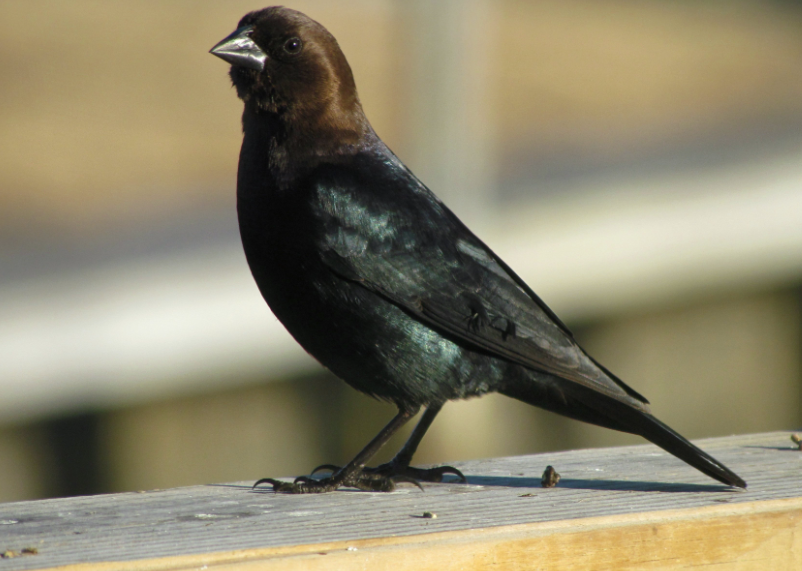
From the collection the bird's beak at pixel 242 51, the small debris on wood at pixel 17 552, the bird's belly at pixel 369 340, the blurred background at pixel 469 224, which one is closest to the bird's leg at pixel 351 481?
the bird's belly at pixel 369 340

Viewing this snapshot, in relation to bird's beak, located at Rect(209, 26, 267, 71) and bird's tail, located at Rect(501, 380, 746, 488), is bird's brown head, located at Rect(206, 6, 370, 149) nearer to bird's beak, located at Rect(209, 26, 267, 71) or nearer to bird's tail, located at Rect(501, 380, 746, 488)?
bird's beak, located at Rect(209, 26, 267, 71)

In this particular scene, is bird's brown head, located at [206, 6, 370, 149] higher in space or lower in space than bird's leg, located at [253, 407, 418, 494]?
higher

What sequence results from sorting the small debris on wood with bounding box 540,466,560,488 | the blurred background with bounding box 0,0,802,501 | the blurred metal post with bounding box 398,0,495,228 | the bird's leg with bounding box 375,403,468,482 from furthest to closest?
1. the blurred metal post with bounding box 398,0,495,228
2. the blurred background with bounding box 0,0,802,501
3. the bird's leg with bounding box 375,403,468,482
4. the small debris on wood with bounding box 540,466,560,488

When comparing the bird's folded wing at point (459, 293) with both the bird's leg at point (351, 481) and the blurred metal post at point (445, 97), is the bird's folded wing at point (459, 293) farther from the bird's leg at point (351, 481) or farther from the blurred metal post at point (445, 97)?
the blurred metal post at point (445, 97)

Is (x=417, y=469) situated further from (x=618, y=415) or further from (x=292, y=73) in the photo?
(x=292, y=73)

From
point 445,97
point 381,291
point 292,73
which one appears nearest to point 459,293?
point 381,291

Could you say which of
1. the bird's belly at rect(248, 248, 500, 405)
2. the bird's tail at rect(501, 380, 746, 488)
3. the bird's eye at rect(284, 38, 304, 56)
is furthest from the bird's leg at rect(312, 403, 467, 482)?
the bird's eye at rect(284, 38, 304, 56)
